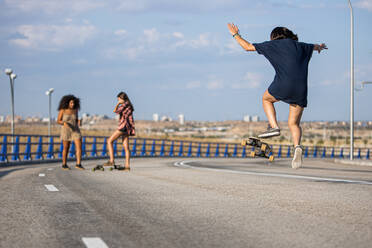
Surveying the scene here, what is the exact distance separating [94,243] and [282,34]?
446 centimetres

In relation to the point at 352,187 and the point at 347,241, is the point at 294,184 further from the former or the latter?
the point at 347,241

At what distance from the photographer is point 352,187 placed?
948cm

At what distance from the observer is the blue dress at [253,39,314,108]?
809cm

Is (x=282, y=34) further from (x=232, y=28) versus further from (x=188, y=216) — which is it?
(x=188, y=216)

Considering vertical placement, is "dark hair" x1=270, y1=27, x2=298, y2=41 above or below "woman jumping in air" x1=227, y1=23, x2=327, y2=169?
above

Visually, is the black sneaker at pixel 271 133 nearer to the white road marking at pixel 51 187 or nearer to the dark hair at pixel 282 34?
the dark hair at pixel 282 34

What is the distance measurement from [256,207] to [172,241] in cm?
225

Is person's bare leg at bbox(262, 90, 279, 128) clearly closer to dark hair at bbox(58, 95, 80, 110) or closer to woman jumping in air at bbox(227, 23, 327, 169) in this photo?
woman jumping in air at bbox(227, 23, 327, 169)

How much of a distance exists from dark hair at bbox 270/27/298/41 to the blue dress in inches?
7.0

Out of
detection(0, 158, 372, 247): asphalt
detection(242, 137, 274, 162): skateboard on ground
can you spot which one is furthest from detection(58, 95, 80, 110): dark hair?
detection(242, 137, 274, 162): skateboard on ground

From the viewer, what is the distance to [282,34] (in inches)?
329

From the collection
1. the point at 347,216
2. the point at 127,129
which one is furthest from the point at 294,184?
the point at 127,129

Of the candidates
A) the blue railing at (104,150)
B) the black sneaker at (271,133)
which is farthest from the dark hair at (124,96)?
the black sneaker at (271,133)

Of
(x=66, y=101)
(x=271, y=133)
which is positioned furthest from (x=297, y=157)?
(x=66, y=101)
